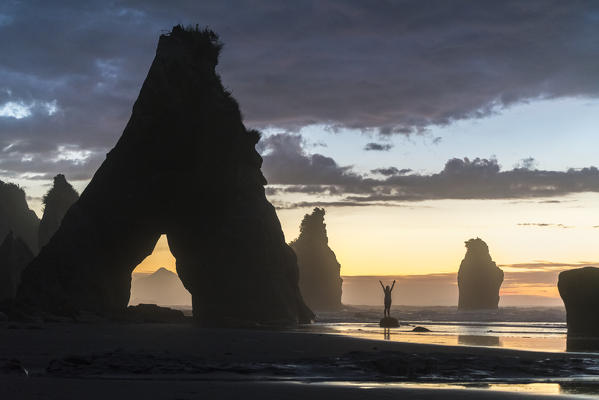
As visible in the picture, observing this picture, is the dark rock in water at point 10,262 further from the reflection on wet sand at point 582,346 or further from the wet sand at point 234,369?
the reflection on wet sand at point 582,346

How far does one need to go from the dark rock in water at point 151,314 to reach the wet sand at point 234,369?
17.7 meters

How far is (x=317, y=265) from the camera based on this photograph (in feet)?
570

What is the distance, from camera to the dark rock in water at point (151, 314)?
38.2m

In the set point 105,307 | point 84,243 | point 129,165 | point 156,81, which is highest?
point 156,81

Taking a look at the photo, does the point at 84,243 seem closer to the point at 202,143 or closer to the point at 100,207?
the point at 100,207

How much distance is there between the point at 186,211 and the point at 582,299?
25.9 m

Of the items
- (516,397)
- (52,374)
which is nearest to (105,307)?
(52,374)

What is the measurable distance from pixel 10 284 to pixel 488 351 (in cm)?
5505

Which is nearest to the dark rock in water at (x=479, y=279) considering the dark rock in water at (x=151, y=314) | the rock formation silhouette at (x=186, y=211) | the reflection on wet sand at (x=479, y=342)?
the rock formation silhouette at (x=186, y=211)

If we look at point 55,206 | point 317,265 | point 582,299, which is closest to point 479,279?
point 317,265

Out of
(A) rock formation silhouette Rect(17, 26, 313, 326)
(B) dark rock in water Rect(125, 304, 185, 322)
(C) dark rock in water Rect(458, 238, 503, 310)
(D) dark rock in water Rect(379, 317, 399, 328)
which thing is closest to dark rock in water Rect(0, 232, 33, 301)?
(A) rock formation silhouette Rect(17, 26, 313, 326)

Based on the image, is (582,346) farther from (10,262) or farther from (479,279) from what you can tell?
(479,279)

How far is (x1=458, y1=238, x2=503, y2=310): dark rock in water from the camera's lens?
190m

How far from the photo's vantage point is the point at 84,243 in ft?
139
